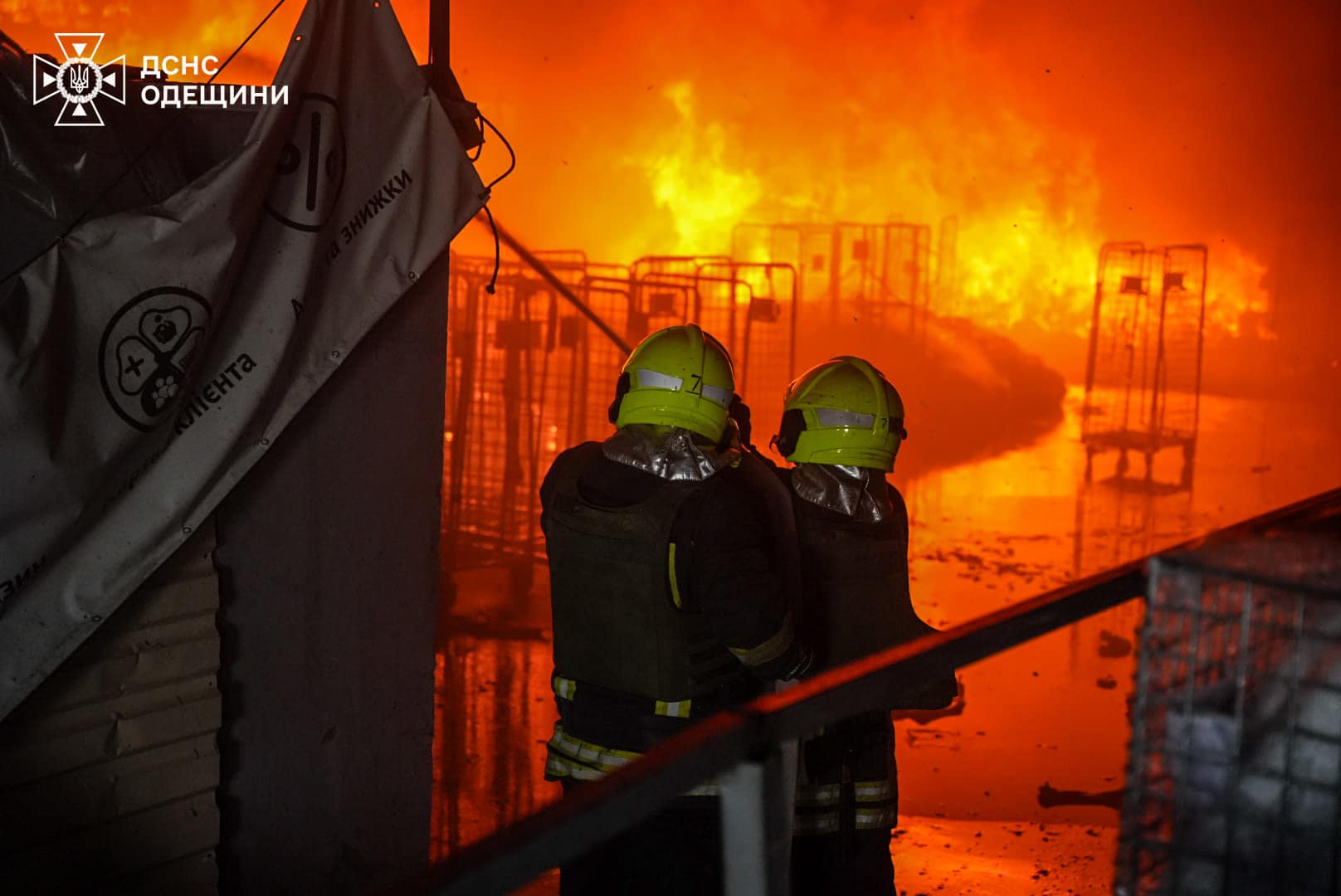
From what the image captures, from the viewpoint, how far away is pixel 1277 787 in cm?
124

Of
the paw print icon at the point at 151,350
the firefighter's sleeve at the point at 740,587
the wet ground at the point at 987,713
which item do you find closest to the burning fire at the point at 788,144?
the wet ground at the point at 987,713

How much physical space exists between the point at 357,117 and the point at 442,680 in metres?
3.96

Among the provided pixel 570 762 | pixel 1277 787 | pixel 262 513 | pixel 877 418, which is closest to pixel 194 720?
pixel 262 513

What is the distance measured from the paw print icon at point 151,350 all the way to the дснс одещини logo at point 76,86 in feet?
1.70

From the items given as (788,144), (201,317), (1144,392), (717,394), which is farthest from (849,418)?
(788,144)

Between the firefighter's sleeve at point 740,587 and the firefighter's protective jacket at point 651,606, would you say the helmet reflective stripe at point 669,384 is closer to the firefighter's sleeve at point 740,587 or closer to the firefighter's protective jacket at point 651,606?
the firefighter's protective jacket at point 651,606

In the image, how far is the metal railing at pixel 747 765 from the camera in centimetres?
88

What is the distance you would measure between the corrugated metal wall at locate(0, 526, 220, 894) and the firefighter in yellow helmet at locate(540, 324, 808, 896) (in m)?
→ 0.91

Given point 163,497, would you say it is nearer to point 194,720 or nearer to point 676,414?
point 194,720

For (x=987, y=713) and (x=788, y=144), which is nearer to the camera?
(x=987, y=713)

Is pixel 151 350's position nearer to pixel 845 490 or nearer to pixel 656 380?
pixel 656 380

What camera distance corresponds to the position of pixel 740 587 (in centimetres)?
277

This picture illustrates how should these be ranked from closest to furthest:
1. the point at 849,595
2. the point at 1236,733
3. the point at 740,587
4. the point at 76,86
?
the point at 1236,733 < the point at 740,587 < the point at 76,86 < the point at 849,595

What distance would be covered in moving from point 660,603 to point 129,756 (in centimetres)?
137
